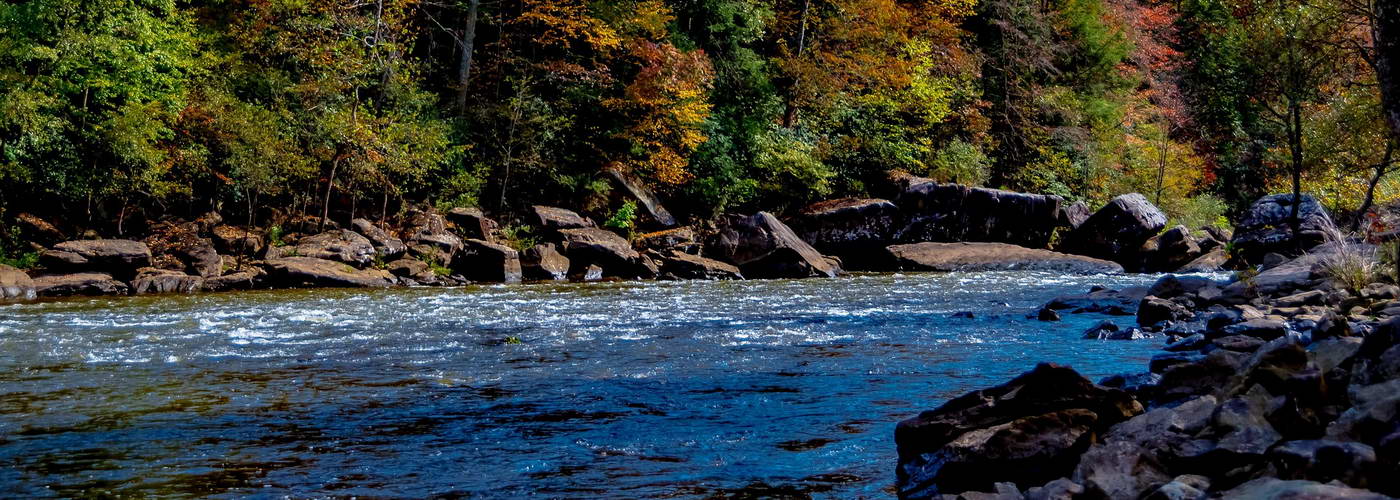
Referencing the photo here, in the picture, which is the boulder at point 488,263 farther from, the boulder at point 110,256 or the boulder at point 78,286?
the boulder at point 78,286

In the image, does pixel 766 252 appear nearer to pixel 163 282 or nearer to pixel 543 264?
pixel 543 264

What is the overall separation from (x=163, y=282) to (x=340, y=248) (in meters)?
3.98

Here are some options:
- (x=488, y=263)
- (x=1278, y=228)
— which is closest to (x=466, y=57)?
(x=488, y=263)

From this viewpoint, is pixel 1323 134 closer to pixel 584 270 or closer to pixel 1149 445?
pixel 584 270

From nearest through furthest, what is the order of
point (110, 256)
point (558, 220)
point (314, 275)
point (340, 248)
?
point (110, 256) < point (314, 275) < point (340, 248) < point (558, 220)

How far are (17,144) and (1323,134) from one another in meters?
29.8

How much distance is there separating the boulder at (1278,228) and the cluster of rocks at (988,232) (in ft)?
Answer: 9.24

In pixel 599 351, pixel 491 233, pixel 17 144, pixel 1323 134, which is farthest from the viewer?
pixel 491 233

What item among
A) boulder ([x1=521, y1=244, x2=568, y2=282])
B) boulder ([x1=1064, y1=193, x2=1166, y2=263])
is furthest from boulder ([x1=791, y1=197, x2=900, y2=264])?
boulder ([x1=521, y1=244, x2=568, y2=282])

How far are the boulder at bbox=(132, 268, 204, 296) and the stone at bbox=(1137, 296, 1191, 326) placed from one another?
17.0 meters

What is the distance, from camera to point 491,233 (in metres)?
26.6

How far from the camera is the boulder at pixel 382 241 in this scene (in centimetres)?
2323

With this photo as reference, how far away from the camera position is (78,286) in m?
18.4

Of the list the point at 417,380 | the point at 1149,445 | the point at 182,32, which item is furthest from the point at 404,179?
the point at 1149,445
